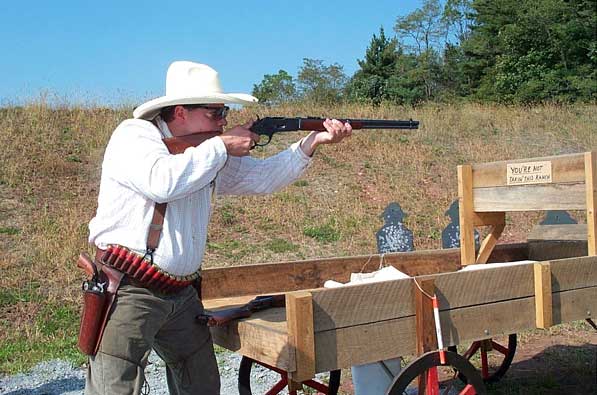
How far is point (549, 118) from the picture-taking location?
61.0 feet

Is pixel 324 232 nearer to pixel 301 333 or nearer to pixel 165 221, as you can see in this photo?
pixel 165 221

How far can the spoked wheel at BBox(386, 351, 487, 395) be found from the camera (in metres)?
2.94

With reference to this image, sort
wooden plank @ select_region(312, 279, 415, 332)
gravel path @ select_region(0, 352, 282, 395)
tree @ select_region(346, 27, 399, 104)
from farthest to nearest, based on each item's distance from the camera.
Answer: tree @ select_region(346, 27, 399, 104), gravel path @ select_region(0, 352, 282, 395), wooden plank @ select_region(312, 279, 415, 332)

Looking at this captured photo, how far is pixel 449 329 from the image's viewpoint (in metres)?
3.11

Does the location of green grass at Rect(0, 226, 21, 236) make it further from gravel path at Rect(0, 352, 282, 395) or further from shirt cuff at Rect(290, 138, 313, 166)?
shirt cuff at Rect(290, 138, 313, 166)

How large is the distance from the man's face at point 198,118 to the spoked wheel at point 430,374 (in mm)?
1428

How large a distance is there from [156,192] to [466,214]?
286cm

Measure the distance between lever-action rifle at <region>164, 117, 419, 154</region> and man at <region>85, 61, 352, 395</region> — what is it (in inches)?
3.1

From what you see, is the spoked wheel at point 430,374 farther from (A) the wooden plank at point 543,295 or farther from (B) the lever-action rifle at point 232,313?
(B) the lever-action rifle at point 232,313

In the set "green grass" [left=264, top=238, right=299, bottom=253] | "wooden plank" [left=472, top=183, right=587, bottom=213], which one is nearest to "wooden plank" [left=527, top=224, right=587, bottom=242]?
"wooden plank" [left=472, top=183, right=587, bottom=213]

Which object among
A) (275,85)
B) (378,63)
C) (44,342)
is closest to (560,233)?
(44,342)

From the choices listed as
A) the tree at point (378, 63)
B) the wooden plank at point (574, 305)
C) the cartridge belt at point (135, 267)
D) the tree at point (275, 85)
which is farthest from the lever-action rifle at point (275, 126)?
the tree at point (275, 85)

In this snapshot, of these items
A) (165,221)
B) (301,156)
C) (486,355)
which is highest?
(301,156)

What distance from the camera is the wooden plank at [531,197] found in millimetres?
4121
